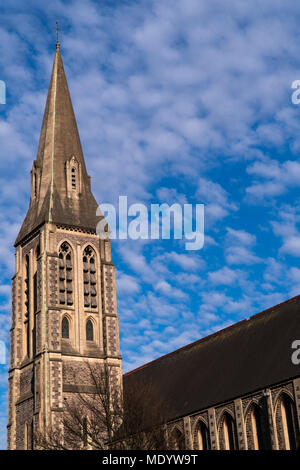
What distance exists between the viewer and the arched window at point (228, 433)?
4219cm

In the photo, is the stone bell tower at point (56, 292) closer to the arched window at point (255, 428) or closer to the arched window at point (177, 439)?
the arched window at point (177, 439)

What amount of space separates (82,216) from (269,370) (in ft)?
73.7

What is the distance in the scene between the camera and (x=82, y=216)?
5778cm

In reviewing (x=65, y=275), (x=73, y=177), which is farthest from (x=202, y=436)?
(x=73, y=177)

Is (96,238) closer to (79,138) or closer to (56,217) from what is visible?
(56,217)

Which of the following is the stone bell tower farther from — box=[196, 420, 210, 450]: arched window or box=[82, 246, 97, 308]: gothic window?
box=[196, 420, 210, 450]: arched window

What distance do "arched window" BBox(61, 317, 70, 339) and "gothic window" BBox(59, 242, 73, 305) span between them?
137 cm

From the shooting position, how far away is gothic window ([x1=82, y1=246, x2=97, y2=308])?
5584 centimetres

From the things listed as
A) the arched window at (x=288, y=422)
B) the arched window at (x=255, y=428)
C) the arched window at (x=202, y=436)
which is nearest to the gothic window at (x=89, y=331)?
the arched window at (x=202, y=436)

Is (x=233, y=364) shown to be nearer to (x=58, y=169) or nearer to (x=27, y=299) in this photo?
(x=27, y=299)

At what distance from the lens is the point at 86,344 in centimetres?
5412

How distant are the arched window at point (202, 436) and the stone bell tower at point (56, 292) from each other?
10.3m

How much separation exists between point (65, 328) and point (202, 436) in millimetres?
14294
